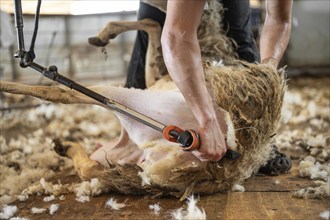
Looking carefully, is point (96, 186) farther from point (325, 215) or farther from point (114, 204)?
point (325, 215)

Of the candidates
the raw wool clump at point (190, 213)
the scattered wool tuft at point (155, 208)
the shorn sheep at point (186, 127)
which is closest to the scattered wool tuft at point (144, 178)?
the shorn sheep at point (186, 127)

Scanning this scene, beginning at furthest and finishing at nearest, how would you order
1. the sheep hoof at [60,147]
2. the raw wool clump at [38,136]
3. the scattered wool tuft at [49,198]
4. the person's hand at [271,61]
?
the sheep hoof at [60,147] < the raw wool clump at [38,136] < the person's hand at [271,61] < the scattered wool tuft at [49,198]

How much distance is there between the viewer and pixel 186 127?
1.90m

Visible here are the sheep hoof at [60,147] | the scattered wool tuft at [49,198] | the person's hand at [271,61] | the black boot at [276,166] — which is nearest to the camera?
the scattered wool tuft at [49,198]

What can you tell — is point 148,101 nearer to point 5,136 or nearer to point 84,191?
point 84,191

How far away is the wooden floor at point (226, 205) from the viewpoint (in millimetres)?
1588

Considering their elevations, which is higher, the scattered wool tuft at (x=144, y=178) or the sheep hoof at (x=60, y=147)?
the scattered wool tuft at (x=144, y=178)

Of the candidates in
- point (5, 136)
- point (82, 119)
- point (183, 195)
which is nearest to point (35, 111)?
point (82, 119)

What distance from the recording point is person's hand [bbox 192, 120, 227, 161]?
5.31 ft

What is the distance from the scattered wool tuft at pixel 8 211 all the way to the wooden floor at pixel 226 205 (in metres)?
0.03

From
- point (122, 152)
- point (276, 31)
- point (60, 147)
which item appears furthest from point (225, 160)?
point (60, 147)

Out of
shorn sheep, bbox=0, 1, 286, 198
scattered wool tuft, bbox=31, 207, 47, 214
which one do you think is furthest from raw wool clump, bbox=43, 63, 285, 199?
scattered wool tuft, bbox=31, 207, 47, 214

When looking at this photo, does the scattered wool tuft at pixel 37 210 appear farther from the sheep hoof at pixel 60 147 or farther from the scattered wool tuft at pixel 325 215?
the scattered wool tuft at pixel 325 215

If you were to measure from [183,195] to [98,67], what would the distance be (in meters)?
7.21
